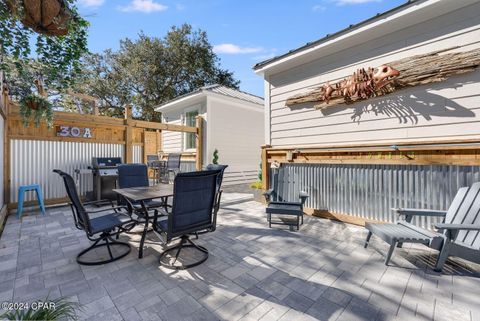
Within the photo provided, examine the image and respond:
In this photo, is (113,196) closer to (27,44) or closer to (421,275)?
(27,44)

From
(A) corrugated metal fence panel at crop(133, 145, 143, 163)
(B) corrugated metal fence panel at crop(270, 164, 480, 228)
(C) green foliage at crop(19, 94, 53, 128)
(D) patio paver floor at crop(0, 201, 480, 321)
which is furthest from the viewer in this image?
(A) corrugated metal fence panel at crop(133, 145, 143, 163)

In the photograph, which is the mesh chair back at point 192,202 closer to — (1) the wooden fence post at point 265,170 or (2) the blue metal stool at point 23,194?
(1) the wooden fence post at point 265,170

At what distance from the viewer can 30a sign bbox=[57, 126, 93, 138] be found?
18.8ft

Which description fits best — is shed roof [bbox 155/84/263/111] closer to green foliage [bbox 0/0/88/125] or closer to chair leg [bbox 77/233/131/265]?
green foliage [bbox 0/0/88/125]

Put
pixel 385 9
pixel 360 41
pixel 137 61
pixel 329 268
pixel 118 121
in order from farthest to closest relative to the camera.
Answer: pixel 137 61 → pixel 118 121 → pixel 360 41 → pixel 385 9 → pixel 329 268

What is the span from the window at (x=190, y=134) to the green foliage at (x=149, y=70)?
26.9 ft

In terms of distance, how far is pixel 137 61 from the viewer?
15133 millimetres

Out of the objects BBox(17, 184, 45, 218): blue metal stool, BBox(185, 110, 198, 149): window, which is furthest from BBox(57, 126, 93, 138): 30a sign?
BBox(185, 110, 198, 149): window

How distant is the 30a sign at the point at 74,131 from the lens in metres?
5.72

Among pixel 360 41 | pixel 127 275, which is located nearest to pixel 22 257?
pixel 127 275

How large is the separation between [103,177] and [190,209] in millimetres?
4142

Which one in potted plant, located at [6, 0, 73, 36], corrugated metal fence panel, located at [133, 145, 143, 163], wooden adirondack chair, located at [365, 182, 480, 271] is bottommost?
wooden adirondack chair, located at [365, 182, 480, 271]

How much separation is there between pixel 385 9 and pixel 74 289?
5595mm

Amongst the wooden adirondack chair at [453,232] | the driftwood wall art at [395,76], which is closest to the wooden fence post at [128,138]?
the driftwood wall art at [395,76]
